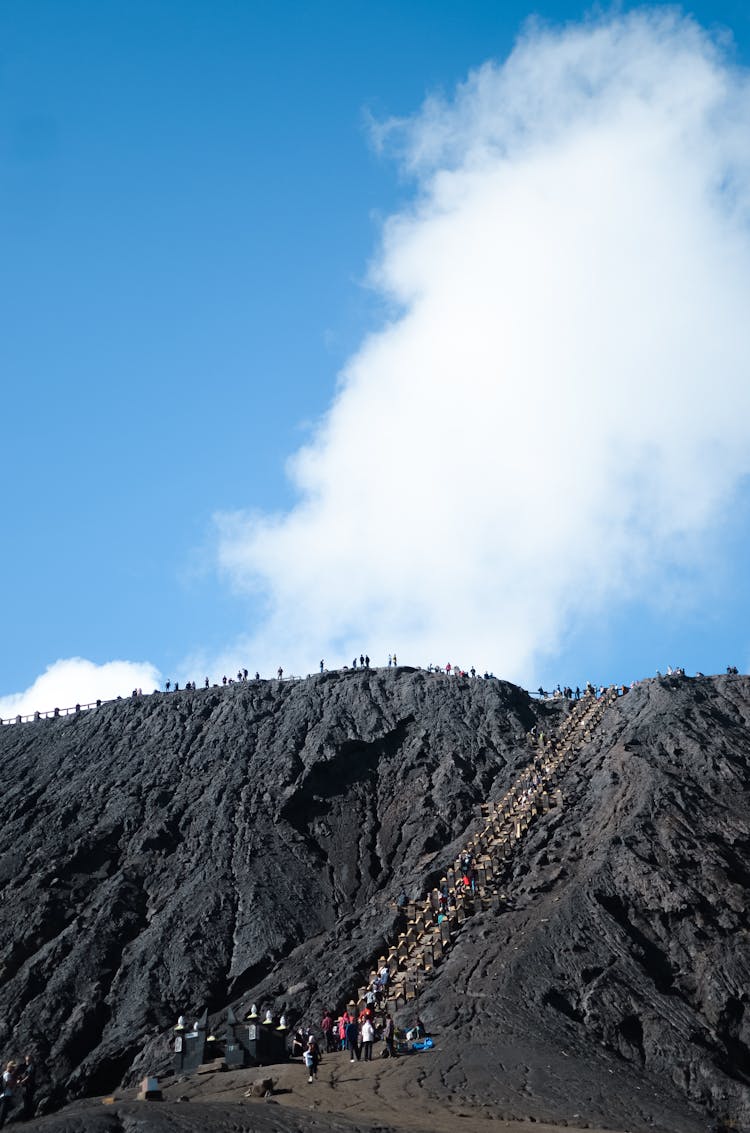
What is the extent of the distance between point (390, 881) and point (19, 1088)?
21066mm

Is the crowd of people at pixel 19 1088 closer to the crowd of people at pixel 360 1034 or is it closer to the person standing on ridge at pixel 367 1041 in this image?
the crowd of people at pixel 360 1034

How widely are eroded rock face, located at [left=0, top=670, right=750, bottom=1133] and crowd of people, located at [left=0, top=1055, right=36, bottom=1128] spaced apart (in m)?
0.92

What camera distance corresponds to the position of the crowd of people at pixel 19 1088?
3028cm

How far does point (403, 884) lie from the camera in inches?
1948

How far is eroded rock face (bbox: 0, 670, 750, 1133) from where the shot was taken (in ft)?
113

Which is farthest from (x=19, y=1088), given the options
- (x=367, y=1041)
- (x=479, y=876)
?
(x=479, y=876)

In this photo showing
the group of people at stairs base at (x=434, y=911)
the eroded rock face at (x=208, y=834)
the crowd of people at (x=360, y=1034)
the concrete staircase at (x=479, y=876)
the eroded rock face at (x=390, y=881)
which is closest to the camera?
the crowd of people at (x=360, y=1034)

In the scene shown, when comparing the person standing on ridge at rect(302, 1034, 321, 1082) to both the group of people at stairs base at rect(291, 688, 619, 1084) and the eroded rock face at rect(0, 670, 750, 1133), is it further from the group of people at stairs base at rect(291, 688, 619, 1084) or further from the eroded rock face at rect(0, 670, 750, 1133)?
the eroded rock face at rect(0, 670, 750, 1133)

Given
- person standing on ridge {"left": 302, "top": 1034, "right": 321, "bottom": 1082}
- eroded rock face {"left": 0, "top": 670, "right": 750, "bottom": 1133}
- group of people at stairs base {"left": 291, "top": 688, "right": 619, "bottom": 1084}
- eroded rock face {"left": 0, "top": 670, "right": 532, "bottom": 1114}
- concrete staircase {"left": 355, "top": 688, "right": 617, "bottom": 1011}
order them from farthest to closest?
eroded rock face {"left": 0, "top": 670, "right": 532, "bottom": 1114} < concrete staircase {"left": 355, "top": 688, "right": 617, "bottom": 1011} < eroded rock face {"left": 0, "top": 670, "right": 750, "bottom": 1133} < group of people at stairs base {"left": 291, "top": 688, "right": 619, "bottom": 1084} < person standing on ridge {"left": 302, "top": 1034, "right": 321, "bottom": 1082}

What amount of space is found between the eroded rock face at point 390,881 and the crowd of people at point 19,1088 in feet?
3.03

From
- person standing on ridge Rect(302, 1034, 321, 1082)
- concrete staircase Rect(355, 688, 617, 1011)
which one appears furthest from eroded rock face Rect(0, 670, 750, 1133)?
person standing on ridge Rect(302, 1034, 321, 1082)

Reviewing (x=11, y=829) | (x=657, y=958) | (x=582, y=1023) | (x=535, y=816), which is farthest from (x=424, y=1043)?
(x=11, y=829)

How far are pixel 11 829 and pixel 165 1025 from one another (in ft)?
70.1

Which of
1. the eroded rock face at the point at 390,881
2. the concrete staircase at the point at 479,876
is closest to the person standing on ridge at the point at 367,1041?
the eroded rock face at the point at 390,881
